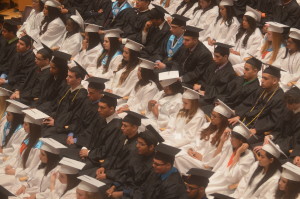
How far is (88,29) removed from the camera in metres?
10.5

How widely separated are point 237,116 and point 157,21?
3.00m

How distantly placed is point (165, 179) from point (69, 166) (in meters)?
1.08

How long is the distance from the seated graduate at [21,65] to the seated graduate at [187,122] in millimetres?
2845

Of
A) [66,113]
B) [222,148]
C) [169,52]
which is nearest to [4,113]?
[66,113]

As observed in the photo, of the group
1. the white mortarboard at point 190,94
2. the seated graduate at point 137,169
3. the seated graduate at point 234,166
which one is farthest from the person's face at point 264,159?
the white mortarboard at point 190,94

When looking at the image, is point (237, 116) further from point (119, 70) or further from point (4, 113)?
point (4, 113)

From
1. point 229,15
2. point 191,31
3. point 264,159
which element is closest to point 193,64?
point 191,31

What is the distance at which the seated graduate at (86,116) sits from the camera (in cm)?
794

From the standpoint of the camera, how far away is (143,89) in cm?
901

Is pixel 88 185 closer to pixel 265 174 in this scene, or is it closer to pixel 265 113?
pixel 265 174

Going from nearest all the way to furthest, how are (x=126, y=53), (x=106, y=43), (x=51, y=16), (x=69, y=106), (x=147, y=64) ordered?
1. (x=69, y=106)
2. (x=147, y=64)
3. (x=126, y=53)
4. (x=106, y=43)
5. (x=51, y=16)

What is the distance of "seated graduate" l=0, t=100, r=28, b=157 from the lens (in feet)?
27.3

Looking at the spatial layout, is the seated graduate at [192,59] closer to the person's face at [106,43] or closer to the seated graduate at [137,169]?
the person's face at [106,43]

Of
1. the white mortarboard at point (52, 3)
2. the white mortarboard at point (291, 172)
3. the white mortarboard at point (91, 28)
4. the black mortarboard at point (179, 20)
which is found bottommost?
the white mortarboard at point (91, 28)
